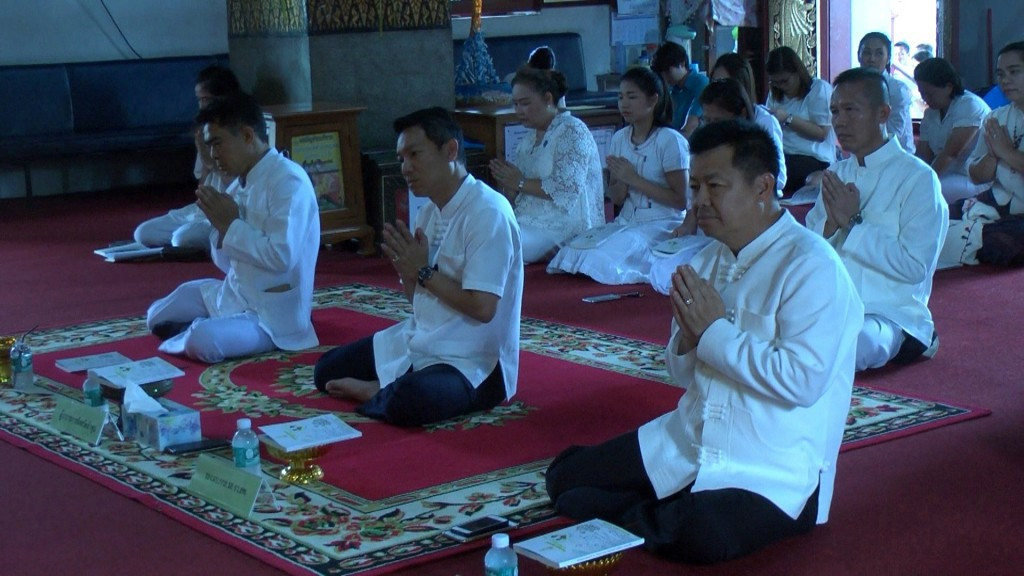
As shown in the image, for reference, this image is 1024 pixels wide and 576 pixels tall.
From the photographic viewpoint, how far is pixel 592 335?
16.9 ft

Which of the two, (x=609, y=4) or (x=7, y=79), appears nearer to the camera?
(x=7, y=79)

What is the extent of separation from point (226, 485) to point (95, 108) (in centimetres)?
714

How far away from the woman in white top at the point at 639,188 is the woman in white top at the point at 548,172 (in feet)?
0.66

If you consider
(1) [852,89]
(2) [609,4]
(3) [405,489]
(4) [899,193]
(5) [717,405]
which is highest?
A: (2) [609,4]

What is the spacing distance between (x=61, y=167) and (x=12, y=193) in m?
0.40

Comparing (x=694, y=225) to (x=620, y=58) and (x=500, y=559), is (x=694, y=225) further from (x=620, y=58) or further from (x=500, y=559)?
(x=620, y=58)

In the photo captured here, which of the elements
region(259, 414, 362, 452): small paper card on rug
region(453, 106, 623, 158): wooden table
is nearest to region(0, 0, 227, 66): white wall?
region(453, 106, 623, 158): wooden table

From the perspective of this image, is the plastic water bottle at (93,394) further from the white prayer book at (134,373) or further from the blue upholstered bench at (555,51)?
the blue upholstered bench at (555,51)

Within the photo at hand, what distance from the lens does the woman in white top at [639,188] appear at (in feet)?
20.1

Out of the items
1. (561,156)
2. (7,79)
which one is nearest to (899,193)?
(561,156)

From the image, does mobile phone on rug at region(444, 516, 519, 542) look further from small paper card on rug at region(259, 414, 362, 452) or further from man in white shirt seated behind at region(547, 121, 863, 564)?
small paper card on rug at region(259, 414, 362, 452)

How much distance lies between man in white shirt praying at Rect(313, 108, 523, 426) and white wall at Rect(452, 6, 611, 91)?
790cm

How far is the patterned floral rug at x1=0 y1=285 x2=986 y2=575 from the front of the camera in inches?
120

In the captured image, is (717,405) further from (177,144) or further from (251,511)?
(177,144)
